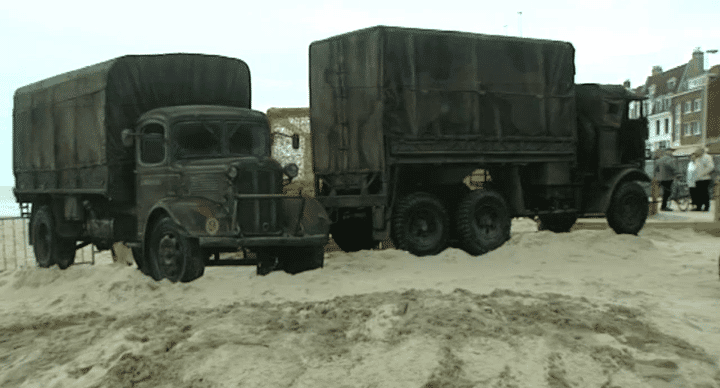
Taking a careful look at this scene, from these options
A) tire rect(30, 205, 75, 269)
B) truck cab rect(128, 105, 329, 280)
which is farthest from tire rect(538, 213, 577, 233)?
tire rect(30, 205, 75, 269)

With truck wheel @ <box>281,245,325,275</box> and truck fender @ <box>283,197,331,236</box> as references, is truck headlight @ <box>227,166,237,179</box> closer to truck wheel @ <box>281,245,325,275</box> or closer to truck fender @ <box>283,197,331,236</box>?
truck fender @ <box>283,197,331,236</box>

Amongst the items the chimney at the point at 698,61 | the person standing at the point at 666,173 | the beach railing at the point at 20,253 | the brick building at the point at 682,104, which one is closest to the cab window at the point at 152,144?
the beach railing at the point at 20,253

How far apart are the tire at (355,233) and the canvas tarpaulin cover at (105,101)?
9.66ft

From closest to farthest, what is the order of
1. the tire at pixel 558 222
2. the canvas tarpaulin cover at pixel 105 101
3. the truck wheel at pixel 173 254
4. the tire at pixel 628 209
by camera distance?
the truck wheel at pixel 173 254 → the canvas tarpaulin cover at pixel 105 101 → the tire at pixel 628 209 → the tire at pixel 558 222

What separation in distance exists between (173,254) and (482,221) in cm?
609

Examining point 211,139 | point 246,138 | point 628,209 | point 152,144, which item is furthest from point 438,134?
point 628,209

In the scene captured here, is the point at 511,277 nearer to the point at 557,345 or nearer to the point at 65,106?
the point at 557,345

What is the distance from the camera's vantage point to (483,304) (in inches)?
333

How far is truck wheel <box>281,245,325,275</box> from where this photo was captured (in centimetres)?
1167

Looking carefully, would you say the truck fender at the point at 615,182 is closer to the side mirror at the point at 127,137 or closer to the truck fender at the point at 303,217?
the truck fender at the point at 303,217

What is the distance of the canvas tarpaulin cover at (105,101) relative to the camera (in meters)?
12.4

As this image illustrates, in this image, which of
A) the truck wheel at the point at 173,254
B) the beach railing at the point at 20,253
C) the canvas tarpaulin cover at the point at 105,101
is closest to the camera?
the truck wheel at the point at 173,254

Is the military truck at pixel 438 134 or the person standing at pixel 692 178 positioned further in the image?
the person standing at pixel 692 178

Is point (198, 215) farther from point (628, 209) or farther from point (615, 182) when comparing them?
point (628, 209)
